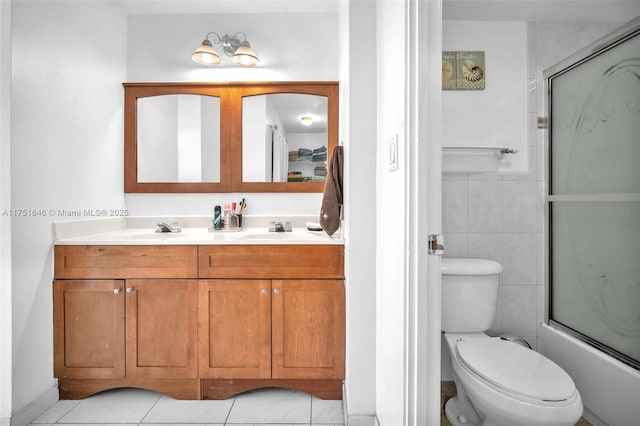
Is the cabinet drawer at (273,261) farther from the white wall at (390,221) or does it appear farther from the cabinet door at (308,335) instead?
the white wall at (390,221)

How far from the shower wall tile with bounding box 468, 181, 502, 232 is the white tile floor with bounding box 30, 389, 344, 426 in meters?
1.24

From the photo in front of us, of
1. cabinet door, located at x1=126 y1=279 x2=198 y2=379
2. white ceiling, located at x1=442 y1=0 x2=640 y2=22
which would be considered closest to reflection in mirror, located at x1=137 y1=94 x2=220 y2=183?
cabinet door, located at x1=126 y1=279 x2=198 y2=379

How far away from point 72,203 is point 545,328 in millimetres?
2658

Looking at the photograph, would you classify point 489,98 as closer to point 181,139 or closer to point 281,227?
point 281,227

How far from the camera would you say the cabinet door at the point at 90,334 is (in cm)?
176

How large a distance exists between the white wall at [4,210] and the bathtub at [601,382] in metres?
2.55

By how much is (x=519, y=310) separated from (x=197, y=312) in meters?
1.78

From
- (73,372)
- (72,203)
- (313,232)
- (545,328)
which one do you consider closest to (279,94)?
(313,232)

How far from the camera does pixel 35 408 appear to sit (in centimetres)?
164

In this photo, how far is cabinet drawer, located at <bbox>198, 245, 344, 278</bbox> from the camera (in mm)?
1776

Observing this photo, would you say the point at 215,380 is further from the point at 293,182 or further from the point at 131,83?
the point at 131,83

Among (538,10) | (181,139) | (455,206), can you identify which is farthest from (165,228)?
(538,10)

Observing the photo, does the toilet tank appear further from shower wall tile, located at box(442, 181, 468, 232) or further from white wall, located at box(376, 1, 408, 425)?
white wall, located at box(376, 1, 408, 425)

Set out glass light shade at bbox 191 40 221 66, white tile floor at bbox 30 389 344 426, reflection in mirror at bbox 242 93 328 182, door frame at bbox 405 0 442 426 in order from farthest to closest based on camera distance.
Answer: reflection in mirror at bbox 242 93 328 182 → glass light shade at bbox 191 40 221 66 → white tile floor at bbox 30 389 344 426 → door frame at bbox 405 0 442 426
